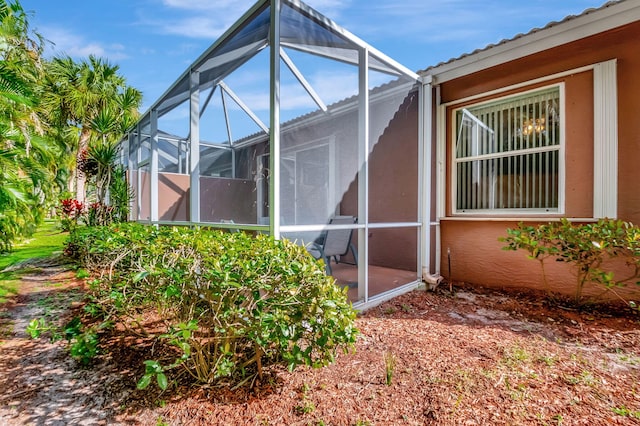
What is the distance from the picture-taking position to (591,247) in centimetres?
338

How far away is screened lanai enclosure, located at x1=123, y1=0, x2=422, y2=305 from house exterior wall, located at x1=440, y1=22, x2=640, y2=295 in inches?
30.6

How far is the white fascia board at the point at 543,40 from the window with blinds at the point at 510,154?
589 mm

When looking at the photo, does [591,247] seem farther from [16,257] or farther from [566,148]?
[16,257]

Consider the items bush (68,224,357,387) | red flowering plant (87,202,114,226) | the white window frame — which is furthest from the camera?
red flowering plant (87,202,114,226)

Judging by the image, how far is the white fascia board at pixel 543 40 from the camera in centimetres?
351

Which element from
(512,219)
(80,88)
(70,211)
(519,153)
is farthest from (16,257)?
(519,153)

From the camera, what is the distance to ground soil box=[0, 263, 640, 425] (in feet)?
6.08

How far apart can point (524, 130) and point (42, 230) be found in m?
19.0

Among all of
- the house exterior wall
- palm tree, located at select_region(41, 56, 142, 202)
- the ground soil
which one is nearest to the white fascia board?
the house exterior wall

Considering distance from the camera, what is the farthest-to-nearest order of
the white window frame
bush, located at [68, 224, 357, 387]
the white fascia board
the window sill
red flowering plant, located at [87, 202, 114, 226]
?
red flowering plant, located at [87, 202, 114, 226] < the white window frame < the window sill < the white fascia board < bush, located at [68, 224, 357, 387]

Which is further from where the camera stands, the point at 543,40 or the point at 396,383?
the point at 543,40

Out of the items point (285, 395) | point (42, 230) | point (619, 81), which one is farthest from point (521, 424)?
point (42, 230)

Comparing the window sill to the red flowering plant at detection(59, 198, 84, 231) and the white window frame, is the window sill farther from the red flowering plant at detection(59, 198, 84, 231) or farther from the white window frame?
the red flowering plant at detection(59, 198, 84, 231)

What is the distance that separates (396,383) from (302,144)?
4.36 meters
